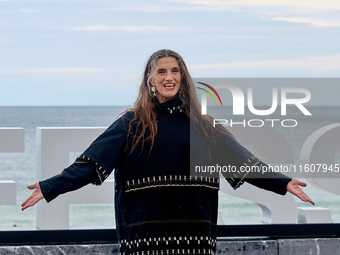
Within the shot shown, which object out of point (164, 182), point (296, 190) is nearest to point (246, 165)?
point (296, 190)

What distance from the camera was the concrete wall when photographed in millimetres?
4762

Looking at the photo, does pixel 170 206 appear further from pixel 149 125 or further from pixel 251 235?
pixel 251 235

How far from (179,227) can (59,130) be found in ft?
6.39

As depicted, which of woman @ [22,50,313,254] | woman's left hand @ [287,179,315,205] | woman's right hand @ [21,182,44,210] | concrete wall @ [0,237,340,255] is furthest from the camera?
concrete wall @ [0,237,340,255]

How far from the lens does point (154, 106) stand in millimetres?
3488

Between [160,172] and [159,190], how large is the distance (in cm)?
10

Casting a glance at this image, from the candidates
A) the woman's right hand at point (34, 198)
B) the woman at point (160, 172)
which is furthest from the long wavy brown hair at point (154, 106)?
the woman's right hand at point (34, 198)

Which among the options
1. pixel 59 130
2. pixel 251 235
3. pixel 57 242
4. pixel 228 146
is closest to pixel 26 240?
pixel 57 242

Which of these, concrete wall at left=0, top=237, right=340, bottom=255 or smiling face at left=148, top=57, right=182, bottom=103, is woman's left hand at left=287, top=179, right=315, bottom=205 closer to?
smiling face at left=148, top=57, right=182, bottom=103

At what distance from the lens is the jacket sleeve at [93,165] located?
127 inches

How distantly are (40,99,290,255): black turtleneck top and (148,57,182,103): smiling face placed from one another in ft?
0.51

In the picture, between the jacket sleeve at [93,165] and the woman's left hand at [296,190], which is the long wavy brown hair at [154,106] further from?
the woman's left hand at [296,190]

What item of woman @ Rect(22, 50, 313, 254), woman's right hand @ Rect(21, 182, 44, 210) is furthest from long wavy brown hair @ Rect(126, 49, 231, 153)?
woman's right hand @ Rect(21, 182, 44, 210)

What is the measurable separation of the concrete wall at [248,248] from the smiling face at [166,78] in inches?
70.4
